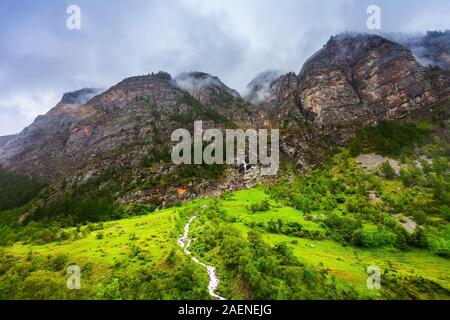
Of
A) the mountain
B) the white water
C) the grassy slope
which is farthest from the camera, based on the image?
the grassy slope

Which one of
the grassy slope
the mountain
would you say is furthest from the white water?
the grassy slope

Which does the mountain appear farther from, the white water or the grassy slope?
the white water

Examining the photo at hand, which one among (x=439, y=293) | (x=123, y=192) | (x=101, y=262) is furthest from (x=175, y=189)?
(x=439, y=293)

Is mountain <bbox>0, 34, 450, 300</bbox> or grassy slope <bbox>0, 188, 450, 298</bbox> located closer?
mountain <bbox>0, 34, 450, 300</bbox>

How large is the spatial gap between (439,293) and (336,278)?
520 inches

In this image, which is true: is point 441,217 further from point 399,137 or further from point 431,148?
point 399,137

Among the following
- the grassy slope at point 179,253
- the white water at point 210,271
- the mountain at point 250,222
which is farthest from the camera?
the grassy slope at point 179,253

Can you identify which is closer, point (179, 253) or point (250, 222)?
point (179, 253)

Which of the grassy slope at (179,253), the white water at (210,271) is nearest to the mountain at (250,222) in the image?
the grassy slope at (179,253)

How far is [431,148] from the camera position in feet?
447

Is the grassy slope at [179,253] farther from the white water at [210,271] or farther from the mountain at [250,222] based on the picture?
the white water at [210,271]

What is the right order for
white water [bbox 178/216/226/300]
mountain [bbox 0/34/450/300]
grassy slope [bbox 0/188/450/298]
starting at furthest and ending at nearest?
grassy slope [bbox 0/188/450/298]
mountain [bbox 0/34/450/300]
white water [bbox 178/216/226/300]

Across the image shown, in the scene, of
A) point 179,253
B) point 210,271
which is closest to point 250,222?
point 179,253

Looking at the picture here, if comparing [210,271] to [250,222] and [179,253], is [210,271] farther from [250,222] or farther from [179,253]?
[250,222]
